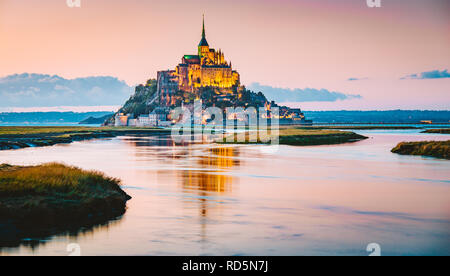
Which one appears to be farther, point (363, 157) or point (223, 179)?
point (363, 157)

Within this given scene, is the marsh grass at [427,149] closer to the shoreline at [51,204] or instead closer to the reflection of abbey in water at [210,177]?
the reflection of abbey in water at [210,177]

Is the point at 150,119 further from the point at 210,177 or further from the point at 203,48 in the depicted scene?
the point at 210,177

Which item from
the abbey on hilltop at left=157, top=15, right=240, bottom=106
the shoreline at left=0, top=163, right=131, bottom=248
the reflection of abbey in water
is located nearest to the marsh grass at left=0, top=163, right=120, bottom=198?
the shoreline at left=0, top=163, right=131, bottom=248

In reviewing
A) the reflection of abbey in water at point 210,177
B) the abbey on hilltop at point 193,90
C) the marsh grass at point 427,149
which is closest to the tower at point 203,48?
the abbey on hilltop at point 193,90

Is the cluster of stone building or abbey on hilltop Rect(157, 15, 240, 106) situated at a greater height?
abbey on hilltop Rect(157, 15, 240, 106)

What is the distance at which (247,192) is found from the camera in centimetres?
2122

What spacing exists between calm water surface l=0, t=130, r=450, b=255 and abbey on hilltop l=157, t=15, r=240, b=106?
14440 centimetres

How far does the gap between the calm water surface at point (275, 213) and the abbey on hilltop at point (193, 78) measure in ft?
474

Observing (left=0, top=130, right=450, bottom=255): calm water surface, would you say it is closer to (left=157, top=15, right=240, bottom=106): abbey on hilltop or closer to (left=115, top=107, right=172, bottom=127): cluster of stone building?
(left=115, top=107, right=172, bottom=127): cluster of stone building

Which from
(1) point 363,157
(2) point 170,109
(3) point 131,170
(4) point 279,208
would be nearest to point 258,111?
(2) point 170,109

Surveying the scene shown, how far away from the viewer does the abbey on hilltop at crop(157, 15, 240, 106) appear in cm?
17375

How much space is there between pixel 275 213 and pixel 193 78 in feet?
524
